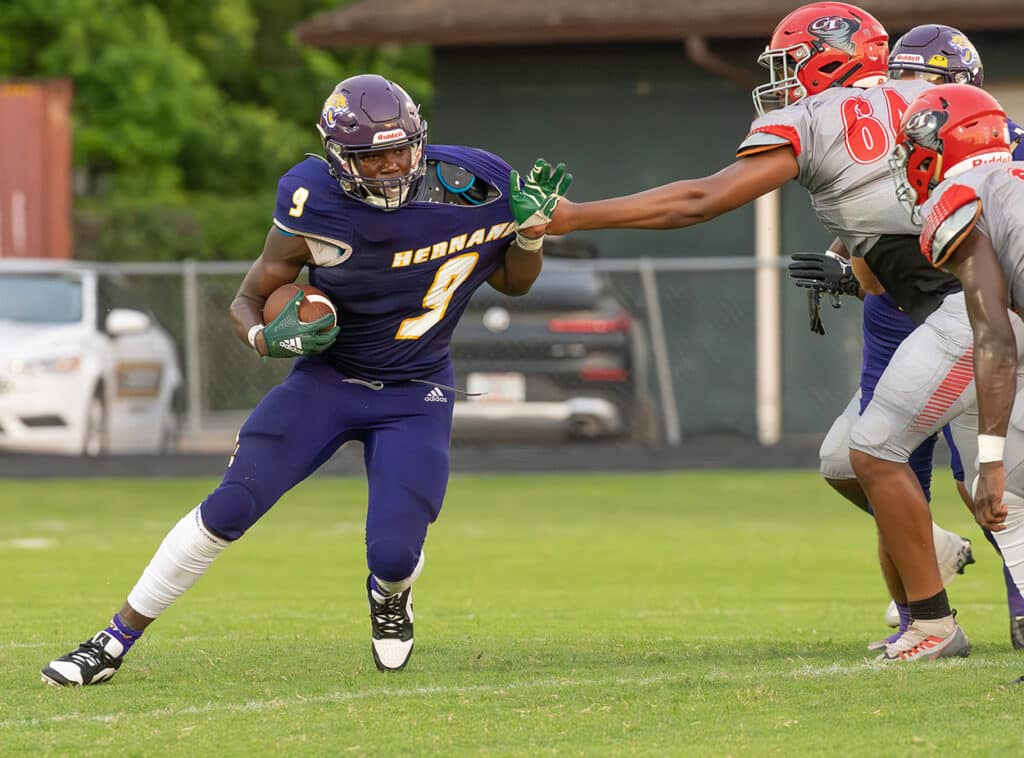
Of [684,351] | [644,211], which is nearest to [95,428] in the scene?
[684,351]

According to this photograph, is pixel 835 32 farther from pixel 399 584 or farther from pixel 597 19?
pixel 597 19

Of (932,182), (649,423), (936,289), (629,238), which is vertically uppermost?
(932,182)

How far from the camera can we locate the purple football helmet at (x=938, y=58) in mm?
7133

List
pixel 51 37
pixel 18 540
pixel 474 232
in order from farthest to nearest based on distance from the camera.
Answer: pixel 51 37 → pixel 18 540 → pixel 474 232

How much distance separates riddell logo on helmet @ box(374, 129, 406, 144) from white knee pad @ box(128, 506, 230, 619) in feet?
4.63

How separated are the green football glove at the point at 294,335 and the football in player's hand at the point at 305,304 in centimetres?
2

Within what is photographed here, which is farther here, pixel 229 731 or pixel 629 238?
pixel 629 238

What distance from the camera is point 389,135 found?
6.12 m

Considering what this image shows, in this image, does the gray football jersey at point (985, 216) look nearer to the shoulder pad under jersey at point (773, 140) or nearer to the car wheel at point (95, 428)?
the shoulder pad under jersey at point (773, 140)

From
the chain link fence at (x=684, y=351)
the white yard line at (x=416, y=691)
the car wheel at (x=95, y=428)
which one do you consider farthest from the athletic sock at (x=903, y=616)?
the car wheel at (x=95, y=428)

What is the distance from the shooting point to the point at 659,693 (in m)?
5.75

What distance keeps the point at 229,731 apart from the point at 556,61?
14.3m

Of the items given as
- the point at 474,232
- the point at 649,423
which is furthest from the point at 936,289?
the point at 649,423

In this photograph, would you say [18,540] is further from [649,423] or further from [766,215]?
[766,215]
